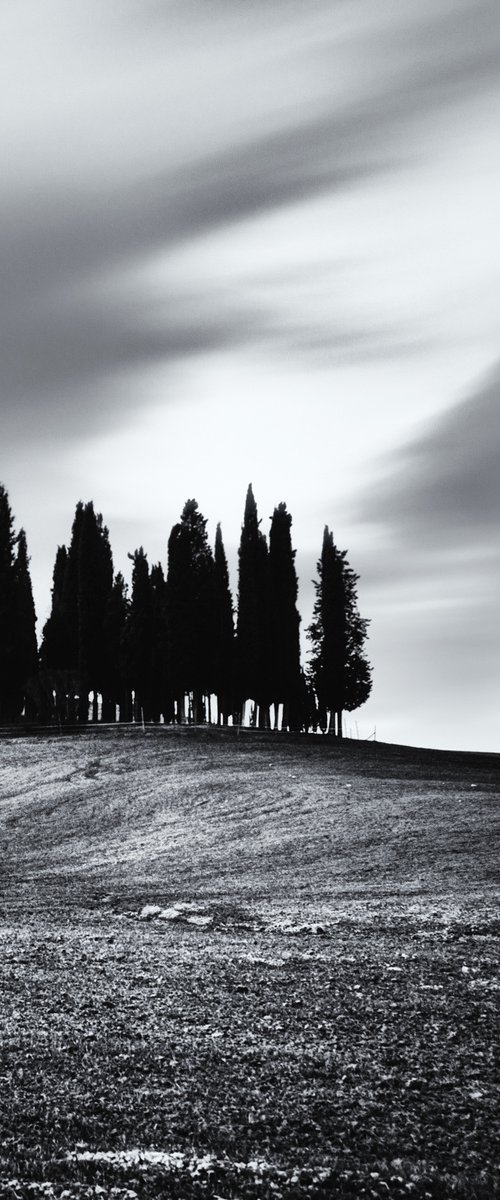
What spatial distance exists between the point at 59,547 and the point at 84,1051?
64.0m

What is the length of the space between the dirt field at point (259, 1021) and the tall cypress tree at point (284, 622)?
3568 centimetres

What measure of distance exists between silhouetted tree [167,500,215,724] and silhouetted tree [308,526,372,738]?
6.75m

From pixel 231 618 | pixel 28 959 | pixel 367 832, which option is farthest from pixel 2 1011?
pixel 231 618

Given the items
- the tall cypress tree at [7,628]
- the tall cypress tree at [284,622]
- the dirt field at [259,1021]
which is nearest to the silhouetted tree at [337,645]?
the tall cypress tree at [284,622]

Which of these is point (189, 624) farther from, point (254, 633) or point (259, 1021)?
point (259, 1021)

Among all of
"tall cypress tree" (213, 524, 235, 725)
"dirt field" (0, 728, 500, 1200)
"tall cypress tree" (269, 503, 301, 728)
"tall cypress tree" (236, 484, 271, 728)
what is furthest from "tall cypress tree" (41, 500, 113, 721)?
"dirt field" (0, 728, 500, 1200)

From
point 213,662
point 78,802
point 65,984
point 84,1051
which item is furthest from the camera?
point 213,662

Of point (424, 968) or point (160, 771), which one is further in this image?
point (160, 771)

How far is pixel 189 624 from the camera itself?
162 feet

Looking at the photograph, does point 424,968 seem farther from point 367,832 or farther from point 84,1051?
point 367,832

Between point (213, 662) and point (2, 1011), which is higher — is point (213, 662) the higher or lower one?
the higher one

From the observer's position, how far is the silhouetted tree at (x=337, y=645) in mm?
53781

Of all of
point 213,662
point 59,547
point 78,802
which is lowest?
point 78,802

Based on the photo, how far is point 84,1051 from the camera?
5617 millimetres
